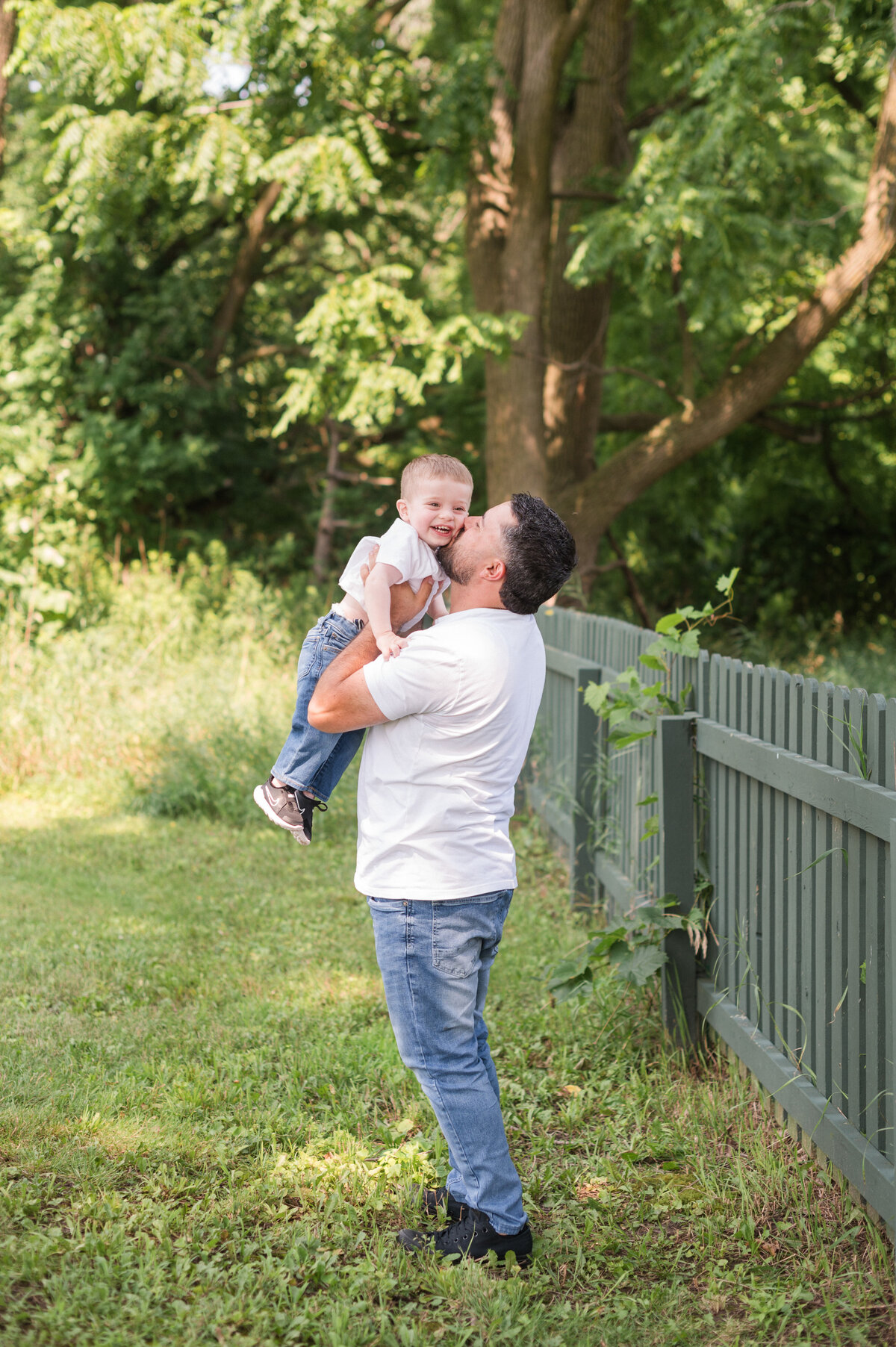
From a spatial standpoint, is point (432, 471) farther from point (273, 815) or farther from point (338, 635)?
point (273, 815)

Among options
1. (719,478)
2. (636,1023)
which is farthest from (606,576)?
(636,1023)

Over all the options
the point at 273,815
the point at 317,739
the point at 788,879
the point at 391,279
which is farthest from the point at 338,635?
the point at 391,279

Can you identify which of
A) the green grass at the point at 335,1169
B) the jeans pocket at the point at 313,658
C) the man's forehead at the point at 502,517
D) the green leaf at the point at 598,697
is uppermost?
the man's forehead at the point at 502,517

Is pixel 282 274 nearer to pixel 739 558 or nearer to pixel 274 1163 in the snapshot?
pixel 739 558

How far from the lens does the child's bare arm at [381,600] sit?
279cm

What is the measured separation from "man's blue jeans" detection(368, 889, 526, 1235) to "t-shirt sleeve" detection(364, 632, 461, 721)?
48 cm

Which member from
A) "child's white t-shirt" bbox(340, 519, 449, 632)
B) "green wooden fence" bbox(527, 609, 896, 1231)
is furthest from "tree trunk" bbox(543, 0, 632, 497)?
"child's white t-shirt" bbox(340, 519, 449, 632)

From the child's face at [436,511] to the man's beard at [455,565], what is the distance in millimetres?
248

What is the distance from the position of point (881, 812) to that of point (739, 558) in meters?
15.0

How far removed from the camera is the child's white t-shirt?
3.02 m

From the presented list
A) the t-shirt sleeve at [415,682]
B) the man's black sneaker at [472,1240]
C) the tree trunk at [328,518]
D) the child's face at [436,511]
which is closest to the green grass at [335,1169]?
the man's black sneaker at [472,1240]

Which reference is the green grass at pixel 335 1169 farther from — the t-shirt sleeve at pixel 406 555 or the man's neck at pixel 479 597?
the t-shirt sleeve at pixel 406 555

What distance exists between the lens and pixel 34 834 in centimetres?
724

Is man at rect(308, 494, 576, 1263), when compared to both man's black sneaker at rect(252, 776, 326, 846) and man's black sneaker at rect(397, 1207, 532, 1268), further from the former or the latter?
man's black sneaker at rect(252, 776, 326, 846)
